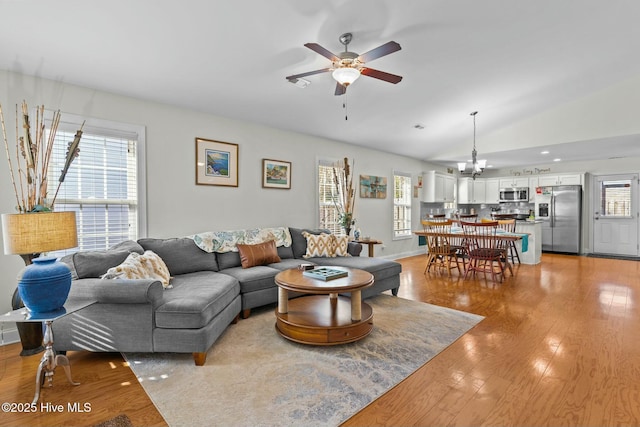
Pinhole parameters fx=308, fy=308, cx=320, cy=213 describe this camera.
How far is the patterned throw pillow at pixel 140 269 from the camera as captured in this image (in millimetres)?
2484

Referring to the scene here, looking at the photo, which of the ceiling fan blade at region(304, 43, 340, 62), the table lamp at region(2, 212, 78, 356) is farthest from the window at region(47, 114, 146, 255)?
the ceiling fan blade at region(304, 43, 340, 62)

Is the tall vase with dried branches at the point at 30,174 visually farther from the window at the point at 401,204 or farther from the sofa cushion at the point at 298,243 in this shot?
the window at the point at 401,204

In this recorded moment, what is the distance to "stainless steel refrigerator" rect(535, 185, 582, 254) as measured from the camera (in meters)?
7.55

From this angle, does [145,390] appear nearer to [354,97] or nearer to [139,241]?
[139,241]

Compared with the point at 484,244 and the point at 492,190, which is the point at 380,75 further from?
the point at 492,190

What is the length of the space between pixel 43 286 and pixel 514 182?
9.89 m

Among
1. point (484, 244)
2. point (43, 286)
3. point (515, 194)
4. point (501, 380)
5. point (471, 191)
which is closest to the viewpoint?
point (43, 286)

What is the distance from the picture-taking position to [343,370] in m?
2.27

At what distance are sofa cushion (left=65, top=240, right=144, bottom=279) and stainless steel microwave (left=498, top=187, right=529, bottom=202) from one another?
910 cm

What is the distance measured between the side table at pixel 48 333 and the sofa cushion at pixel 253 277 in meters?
1.35

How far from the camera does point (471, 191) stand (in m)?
9.19

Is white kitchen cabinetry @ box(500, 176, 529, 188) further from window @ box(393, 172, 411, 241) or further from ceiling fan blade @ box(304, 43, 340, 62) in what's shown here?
ceiling fan blade @ box(304, 43, 340, 62)

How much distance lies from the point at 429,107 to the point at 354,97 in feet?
4.73

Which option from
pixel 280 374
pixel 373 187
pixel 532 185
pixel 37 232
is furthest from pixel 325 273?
pixel 532 185
